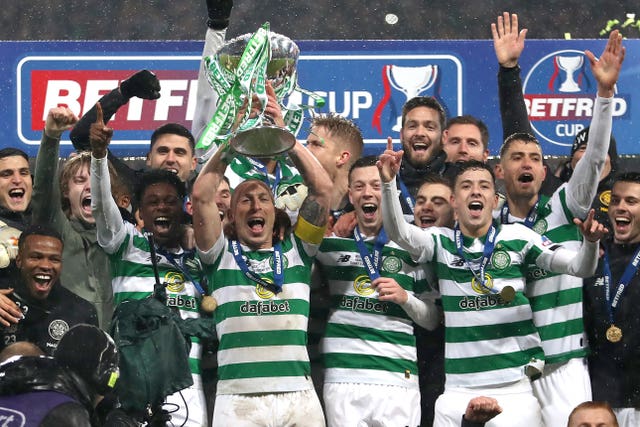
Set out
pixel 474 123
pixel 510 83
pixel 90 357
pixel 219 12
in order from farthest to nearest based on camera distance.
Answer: pixel 474 123 → pixel 510 83 → pixel 219 12 → pixel 90 357

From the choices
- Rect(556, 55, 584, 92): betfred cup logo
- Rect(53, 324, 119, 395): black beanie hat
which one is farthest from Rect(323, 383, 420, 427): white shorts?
Rect(556, 55, 584, 92): betfred cup logo

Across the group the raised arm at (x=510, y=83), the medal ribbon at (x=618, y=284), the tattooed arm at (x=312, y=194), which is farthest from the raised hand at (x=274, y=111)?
the medal ribbon at (x=618, y=284)

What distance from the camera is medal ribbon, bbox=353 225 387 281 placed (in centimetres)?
664

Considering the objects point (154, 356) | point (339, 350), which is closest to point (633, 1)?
point (339, 350)

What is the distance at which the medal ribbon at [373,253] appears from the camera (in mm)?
6642

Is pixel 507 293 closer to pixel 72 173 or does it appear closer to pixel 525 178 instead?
pixel 525 178

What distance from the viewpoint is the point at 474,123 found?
745 cm

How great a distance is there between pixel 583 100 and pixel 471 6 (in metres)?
2.44

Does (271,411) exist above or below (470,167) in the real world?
below

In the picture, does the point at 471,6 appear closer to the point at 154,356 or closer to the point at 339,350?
the point at 339,350

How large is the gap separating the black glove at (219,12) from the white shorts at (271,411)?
1.75 metres

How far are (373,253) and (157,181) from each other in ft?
3.12

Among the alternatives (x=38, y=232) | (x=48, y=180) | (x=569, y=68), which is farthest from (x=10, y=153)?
(x=569, y=68)

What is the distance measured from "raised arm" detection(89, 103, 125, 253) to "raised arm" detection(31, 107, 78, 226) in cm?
29
